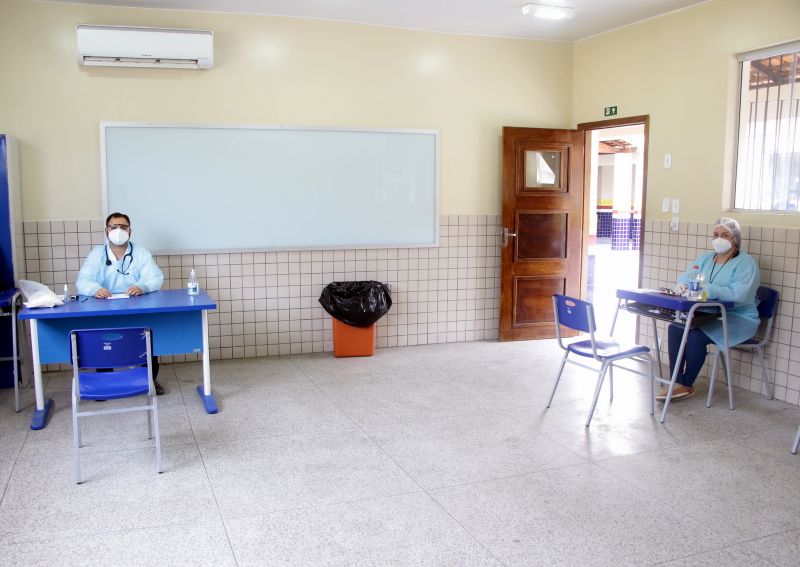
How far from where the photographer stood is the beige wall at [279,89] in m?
5.12

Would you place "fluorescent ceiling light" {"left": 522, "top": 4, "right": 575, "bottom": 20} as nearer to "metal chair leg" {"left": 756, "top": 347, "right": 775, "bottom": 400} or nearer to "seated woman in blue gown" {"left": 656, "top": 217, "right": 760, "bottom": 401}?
"seated woman in blue gown" {"left": 656, "top": 217, "right": 760, "bottom": 401}

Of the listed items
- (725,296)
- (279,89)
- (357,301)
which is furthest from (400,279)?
(725,296)

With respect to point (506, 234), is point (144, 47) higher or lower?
higher

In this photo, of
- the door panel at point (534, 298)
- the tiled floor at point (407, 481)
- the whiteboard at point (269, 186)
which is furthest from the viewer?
the door panel at point (534, 298)

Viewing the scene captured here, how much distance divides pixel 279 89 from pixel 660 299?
3.45 m

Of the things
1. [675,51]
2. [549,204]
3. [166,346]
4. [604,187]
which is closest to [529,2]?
[675,51]

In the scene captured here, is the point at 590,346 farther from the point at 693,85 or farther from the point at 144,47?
the point at 144,47

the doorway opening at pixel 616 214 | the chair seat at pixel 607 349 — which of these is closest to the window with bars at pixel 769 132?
the chair seat at pixel 607 349

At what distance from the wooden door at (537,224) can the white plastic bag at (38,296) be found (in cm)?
384

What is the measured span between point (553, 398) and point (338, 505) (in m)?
2.11

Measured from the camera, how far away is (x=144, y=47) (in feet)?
16.9

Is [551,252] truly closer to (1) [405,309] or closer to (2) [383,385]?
(1) [405,309]

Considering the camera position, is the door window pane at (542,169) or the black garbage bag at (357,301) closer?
the black garbage bag at (357,301)

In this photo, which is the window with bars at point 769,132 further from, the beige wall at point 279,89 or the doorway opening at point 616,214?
the doorway opening at point 616,214
